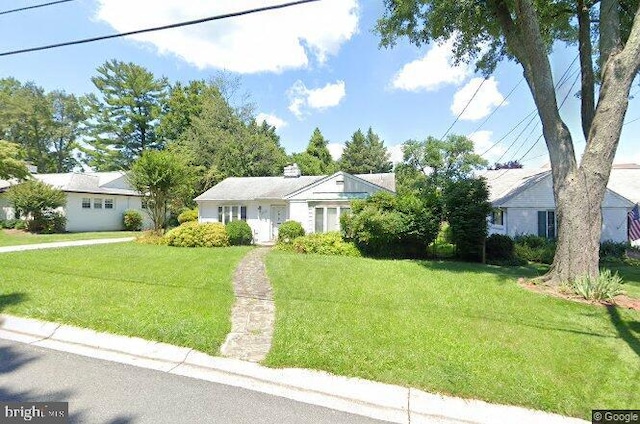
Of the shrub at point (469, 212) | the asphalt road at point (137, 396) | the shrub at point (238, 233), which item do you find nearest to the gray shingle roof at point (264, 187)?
the shrub at point (238, 233)

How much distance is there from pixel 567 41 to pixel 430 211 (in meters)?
8.34

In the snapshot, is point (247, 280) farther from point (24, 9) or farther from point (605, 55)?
point (605, 55)

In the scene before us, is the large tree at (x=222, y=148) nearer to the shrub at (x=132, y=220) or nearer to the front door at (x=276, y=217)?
the shrub at (x=132, y=220)

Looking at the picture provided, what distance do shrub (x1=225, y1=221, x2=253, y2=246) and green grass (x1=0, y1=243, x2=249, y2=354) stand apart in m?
6.21

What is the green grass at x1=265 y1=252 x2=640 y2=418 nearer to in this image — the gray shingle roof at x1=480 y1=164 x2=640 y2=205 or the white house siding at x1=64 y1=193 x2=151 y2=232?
the gray shingle roof at x1=480 y1=164 x2=640 y2=205

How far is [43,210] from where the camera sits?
21812 mm

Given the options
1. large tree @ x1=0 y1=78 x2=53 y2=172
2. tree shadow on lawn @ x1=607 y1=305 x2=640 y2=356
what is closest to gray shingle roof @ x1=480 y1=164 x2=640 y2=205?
tree shadow on lawn @ x1=607 y1=305 x2=640 y2=356

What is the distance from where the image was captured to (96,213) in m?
25.9

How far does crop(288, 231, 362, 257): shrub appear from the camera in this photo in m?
15.1

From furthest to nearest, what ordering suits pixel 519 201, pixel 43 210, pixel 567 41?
pixel 43 210 < pixel 519 201 < pixel 567 41

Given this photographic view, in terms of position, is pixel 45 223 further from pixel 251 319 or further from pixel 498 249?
pixel 498 249

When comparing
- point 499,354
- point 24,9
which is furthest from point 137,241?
point 499,354

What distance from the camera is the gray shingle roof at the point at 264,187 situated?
20534 mm

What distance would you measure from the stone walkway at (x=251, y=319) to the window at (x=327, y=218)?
892cm
